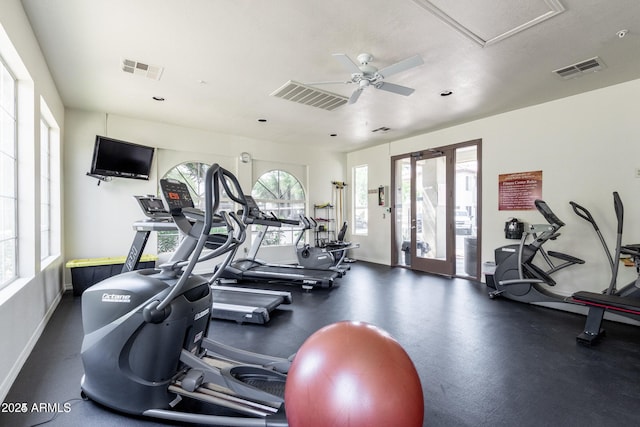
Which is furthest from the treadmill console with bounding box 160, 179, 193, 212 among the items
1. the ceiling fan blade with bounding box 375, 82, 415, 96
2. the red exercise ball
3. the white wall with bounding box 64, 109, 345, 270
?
the white wall with bounding box 64, 109, 345, 270

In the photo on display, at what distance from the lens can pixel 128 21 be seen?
2.78 metres

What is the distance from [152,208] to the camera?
3.06 meters

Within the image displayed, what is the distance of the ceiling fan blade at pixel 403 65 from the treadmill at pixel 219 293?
92.3 inches

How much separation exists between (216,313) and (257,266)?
6.60 feet

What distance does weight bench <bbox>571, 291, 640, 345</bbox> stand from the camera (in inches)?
117

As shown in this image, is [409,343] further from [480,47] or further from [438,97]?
[438,97]

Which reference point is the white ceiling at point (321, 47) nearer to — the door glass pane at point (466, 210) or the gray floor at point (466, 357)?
the door glass pane at point (466, 210)

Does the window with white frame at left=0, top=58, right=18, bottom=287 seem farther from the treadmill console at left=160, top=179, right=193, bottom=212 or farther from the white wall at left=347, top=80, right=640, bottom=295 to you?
the white wall at left=347, top=80, right=640, bottom=295

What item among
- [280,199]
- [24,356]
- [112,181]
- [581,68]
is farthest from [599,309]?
[112,181]

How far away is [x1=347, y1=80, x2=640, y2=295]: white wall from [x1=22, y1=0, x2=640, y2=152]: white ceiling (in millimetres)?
302

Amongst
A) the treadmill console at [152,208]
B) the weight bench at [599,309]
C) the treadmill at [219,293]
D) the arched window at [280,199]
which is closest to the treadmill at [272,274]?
the treadmill at [219,293]

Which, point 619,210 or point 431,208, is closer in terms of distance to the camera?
point 619,210

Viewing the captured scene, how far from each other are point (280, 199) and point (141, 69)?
4.27 metres

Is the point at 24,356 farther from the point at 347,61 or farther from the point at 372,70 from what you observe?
the point at 372,70
